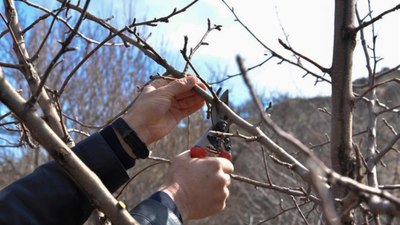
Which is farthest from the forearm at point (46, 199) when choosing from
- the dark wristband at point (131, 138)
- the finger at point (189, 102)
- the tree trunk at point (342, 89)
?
the tree trunk at point (342, 89)

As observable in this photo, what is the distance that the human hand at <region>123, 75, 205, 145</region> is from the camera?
1.59 metres

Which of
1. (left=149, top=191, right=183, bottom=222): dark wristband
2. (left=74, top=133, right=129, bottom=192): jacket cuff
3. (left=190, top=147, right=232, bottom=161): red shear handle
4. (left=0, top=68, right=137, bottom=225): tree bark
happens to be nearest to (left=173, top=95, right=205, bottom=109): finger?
(left=190, top=147, right=232, bottom=161): red shear handle

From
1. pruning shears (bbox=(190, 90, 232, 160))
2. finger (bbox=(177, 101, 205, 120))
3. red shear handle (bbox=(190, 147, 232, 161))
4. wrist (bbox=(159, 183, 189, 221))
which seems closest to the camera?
wrist (bbox=(159, 183, 189, 221))

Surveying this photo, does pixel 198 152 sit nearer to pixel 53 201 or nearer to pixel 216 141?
pixel 216 141

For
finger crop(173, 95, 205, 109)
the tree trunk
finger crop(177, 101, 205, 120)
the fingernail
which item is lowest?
the tree trunk

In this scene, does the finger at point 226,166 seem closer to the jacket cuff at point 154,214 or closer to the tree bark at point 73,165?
the jacket cuff at point 154,214

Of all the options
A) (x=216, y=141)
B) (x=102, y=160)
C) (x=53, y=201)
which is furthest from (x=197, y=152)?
(x=53, y=201)

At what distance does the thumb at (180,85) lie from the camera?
1.59 meters

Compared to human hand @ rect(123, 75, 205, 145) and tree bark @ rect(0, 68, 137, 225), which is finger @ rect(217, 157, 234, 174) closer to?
human hand @ rect(123, 75, 205, 145)

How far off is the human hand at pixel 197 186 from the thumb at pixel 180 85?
0.23 m

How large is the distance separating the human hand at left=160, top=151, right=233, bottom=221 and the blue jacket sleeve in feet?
0.24

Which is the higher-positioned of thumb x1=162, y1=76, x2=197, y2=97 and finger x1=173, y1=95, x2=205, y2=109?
thumb x1=162, y1=76, x2=197, y2=97

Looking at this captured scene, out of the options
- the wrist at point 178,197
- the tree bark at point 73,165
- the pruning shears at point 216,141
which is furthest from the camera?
the pruning shears at point 216,141

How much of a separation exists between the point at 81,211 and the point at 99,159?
133 millimetres
